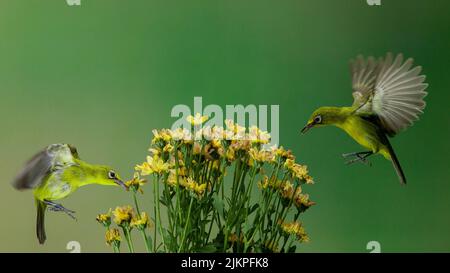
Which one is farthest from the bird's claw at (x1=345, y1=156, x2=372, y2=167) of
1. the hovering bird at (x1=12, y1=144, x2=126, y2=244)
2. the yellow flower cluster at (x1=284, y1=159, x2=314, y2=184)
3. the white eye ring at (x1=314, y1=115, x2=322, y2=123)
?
the hovering bird at (x1=12, y1=144, x2=126, y2=244)

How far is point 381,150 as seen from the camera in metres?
1.41

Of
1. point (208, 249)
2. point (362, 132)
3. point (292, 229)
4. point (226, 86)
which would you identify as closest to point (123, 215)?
point (208, 249)

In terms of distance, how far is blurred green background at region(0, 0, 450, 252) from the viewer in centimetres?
137

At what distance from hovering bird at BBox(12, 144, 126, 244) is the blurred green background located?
0.08 metres

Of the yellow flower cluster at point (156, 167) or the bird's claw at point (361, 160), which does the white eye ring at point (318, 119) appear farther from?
the yellow flower cluster at point (156, 167)

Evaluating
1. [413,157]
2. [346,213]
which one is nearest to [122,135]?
[346,213]

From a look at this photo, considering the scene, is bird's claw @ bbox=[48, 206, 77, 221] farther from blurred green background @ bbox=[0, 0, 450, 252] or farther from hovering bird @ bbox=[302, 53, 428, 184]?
hovering bird @ bbox=[302, 53, 428, 184]

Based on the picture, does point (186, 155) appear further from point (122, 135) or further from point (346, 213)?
point (346, 213)

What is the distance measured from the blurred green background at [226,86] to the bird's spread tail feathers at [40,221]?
0.02 m

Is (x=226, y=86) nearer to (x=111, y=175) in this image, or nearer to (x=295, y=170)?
(x=111, y=175)

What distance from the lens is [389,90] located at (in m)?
1.33

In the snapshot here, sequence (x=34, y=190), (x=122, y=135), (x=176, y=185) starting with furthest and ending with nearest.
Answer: (x=122, y=135)
(x=34, y=190)
(x=176, y=185)

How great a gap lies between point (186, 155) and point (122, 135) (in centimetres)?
47

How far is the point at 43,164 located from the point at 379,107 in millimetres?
794
